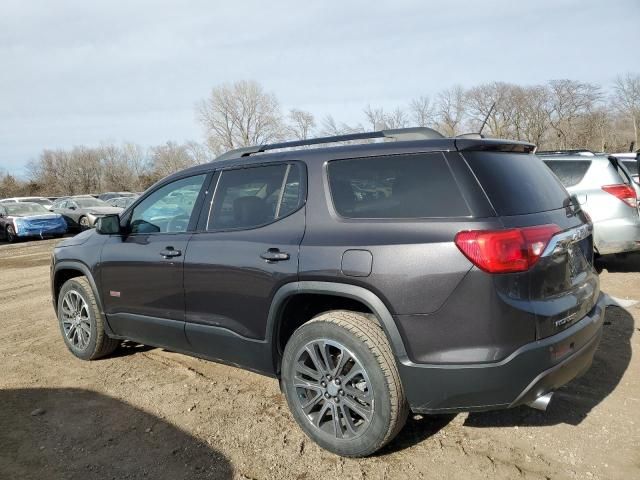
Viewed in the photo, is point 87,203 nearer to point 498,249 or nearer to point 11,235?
point 11,235

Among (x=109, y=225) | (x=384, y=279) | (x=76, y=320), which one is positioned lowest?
(x=76, y=320)

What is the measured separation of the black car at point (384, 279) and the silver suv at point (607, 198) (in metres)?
4.03

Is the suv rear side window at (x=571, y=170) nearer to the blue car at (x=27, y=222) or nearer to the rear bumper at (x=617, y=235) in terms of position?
the rear bumper at (x=617, y=235)

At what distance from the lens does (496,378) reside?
241 cm

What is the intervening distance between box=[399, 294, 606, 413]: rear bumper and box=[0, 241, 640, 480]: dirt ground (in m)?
0.46

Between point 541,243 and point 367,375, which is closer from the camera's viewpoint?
point 541,243

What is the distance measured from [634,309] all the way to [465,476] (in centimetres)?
375

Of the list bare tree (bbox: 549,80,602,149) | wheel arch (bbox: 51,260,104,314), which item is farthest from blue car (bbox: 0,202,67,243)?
bare tree (bbox: 549,80,602,149)

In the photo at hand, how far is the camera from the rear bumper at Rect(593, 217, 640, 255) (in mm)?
6496

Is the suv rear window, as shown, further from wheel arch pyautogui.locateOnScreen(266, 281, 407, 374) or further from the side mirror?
the side mirror

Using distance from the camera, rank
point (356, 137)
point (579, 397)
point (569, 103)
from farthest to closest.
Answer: point (569, 103) → point (579, 397) → point (356, 137)

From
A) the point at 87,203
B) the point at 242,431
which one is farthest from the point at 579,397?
the point at 87,203

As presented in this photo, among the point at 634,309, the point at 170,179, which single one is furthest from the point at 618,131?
the point at 170,179

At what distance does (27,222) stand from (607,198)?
19076 mm
